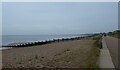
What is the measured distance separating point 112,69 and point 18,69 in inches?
184

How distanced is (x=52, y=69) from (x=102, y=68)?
8.39 feet

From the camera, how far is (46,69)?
46.0 feet

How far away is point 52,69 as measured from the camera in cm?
1381

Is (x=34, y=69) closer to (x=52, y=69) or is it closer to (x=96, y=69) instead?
(x=52, y=69)

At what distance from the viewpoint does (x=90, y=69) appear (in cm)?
1210

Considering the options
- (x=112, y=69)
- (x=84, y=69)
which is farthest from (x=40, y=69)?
(x=112, y=69)

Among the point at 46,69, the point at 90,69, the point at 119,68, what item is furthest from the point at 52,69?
the point at 119,68

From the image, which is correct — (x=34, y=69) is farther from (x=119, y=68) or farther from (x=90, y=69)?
(x=119, y=68)

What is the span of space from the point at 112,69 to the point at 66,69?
234cm

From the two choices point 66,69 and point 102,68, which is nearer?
point 102,68

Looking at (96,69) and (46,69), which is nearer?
(96,69)

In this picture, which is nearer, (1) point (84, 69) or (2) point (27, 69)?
(1) point (84, 69)

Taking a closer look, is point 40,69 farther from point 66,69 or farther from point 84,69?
point 84,69

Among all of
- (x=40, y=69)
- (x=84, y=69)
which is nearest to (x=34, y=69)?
(x=40, y=69)
